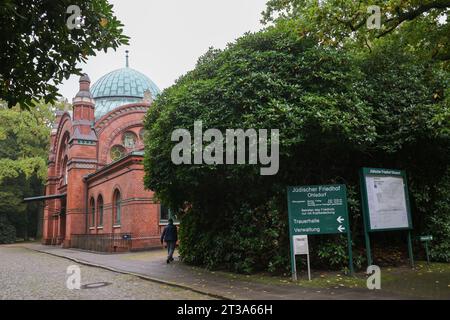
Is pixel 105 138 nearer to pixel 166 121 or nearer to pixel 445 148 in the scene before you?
pixel 166 121

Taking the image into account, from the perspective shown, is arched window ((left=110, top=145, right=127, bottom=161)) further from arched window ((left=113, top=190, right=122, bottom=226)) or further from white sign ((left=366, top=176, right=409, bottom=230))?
white sign ((left=366, top=176, right=409, bottom=230))

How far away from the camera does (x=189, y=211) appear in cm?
1462

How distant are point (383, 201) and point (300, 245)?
274 centimetres

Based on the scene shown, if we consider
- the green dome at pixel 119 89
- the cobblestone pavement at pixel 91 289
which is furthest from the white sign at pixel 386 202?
the green dome at pixel 119 89

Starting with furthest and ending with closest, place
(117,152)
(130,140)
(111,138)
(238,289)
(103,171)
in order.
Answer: (130,140) → (117,152) → (111,138) → (103,171) → (238,289)

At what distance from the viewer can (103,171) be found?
88.2 feet

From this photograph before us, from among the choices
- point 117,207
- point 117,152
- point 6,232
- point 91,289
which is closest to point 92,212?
point 117,152

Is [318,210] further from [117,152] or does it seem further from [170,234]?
[117,152]

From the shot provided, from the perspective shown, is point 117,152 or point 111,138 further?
point 117,152

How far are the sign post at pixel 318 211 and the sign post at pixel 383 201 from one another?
67 cm

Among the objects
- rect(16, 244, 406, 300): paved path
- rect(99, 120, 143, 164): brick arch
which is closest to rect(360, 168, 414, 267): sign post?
rect(16, 244, 406, 300): paved path

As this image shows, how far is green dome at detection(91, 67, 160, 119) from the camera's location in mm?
37772

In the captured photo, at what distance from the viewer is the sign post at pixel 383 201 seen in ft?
34.6

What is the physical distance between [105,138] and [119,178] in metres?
8.36
